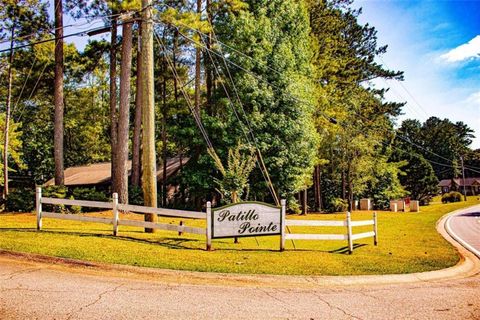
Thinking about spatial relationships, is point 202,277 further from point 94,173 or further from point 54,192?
point 94,173

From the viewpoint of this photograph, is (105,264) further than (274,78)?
No

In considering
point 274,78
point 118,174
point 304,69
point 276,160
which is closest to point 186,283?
point 118,174

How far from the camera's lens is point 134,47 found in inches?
1135

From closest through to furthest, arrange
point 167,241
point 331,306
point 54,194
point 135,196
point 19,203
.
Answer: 1. point 331,306
2. point 167,241
3. point 54,194
4. point 19,203
5. point 135,196

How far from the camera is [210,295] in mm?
6965

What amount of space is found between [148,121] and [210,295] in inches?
317

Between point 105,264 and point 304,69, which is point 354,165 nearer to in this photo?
point 304,69

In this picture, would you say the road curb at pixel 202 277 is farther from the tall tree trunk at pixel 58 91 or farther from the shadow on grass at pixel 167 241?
the tall tree trunk at pixel 58 91

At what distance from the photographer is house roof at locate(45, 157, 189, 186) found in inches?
1380

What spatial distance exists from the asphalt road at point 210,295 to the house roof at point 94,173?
2621 centimetres

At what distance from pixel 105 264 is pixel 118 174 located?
11.8 m

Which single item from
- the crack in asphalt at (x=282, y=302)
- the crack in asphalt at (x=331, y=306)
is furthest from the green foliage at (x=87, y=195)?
the crack in asphalt at (x=331, y=306)

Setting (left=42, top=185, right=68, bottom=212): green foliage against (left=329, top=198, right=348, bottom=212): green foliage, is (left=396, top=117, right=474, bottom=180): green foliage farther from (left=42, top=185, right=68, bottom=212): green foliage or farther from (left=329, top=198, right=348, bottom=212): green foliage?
(left=42, top=185, right=68, bottom=212): green foliage

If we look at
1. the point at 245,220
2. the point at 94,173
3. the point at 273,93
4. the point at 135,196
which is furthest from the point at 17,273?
the point at 94,173
